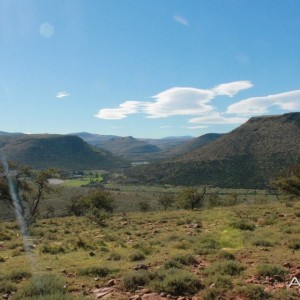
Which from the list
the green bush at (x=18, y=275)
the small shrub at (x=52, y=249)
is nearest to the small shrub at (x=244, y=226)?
the small shrub at (x=52, y=249)

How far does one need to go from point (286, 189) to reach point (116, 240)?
111 feet

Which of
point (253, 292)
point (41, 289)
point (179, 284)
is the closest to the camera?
point (253, 292)

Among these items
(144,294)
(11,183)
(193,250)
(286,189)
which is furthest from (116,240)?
(286,189)

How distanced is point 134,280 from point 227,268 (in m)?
2.82

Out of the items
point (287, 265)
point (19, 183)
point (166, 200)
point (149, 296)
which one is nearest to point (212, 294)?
point (149, 296)

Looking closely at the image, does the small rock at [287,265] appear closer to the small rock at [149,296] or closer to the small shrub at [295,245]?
the small shrub at [295,245]

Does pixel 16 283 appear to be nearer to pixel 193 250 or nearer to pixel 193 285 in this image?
pixel 193 285

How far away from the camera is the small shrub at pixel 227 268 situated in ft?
34.5

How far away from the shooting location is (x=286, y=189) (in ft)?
153

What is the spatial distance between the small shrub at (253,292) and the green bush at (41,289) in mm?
4436

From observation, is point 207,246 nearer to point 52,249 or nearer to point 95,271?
point 95,271

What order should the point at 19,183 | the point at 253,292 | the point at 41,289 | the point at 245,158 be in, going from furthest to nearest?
the point at 245,158
the point at 19,183
the point at 41,289
the point at 253,292

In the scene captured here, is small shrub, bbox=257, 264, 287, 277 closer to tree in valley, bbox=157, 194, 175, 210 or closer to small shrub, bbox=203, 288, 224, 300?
small shrub, bbox=203, 288, 224, 300

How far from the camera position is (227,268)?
35.0 feet
